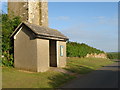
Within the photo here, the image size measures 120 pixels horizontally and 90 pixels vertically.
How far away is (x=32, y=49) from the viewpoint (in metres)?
14.9

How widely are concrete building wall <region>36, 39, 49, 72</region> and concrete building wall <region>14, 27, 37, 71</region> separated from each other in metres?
0.26

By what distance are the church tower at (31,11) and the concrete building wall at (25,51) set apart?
345 cm

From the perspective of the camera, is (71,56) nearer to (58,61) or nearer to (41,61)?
(58,61)

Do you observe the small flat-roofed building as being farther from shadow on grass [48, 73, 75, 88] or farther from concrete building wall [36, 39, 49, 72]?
shadow on grass [48, 73, 75, 88]

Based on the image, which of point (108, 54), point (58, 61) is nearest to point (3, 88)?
point (58, 61)

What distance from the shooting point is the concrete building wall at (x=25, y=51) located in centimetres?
1482

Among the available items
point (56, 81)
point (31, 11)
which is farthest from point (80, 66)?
point (56, 81)

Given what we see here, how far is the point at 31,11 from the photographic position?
1905cm

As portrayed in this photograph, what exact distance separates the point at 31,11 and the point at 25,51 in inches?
213

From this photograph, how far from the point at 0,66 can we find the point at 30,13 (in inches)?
244

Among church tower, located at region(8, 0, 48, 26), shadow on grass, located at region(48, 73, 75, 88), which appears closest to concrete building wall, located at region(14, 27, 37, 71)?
shadow on grass, located at region(48, 73, 75, 88)

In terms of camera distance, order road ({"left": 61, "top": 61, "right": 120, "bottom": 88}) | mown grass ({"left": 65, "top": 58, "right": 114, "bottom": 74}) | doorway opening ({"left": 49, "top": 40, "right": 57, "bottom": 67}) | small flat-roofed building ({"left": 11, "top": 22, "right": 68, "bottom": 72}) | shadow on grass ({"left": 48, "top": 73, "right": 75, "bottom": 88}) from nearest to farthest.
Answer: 1. road ({"left": 61, "top": 61, "right": 120, "bottom": 88})
2. shadow on grass ({"left": 48, "top": 73, "right": 75, "bottom": 88})
3. small flat-roofed building ({"left": 11, "top": 22, "right": 68, "bottom": 72})
4. mown grass ({"left": 65, "top": 58, "right": 114, "bottom": 74})
5. doorway opening ({"left": 49, "top": 40, "right": 57, "bottom": 67})

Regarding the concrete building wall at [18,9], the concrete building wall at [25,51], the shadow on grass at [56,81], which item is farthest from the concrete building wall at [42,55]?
the concrete building wall at [18,9]

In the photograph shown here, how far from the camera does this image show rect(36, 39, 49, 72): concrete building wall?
14.9m
